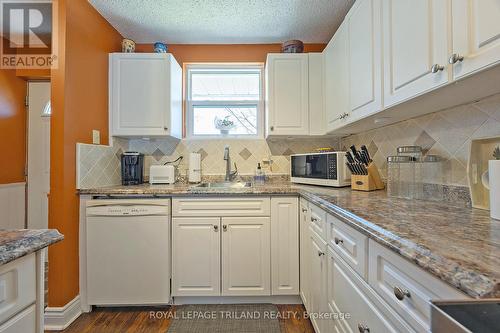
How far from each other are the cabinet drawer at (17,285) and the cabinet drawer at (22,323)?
0.02 metres

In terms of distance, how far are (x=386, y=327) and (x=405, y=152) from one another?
3.46 feet

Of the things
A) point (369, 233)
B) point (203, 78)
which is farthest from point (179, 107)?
point (369, 233)

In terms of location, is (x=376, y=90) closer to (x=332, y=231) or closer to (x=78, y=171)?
(x=332, y=231)

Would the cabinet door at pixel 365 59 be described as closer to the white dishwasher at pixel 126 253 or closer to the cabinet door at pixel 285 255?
the cabinet door at pixel 285 255

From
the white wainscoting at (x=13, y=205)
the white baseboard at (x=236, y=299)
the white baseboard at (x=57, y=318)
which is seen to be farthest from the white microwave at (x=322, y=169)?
the white wainscoting at (x=13, y=205)

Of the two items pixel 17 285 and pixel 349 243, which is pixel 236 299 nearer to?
pixel 349 243

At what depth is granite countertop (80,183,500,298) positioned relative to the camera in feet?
1.48

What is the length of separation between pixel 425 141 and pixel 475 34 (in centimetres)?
76

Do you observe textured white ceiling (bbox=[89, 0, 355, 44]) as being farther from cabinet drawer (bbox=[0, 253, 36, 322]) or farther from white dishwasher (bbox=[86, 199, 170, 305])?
cabinet drawer (bbox=[0, 253, 36, 322])

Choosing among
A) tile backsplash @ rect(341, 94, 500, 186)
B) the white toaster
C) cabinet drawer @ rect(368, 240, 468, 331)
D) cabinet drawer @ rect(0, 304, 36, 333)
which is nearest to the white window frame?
the white toaster

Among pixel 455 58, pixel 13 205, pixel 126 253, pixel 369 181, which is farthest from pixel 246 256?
pixel 13 205

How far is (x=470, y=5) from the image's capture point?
77cm

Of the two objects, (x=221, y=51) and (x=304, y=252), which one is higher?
(x=221, y=51)

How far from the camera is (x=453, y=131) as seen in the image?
122cm
